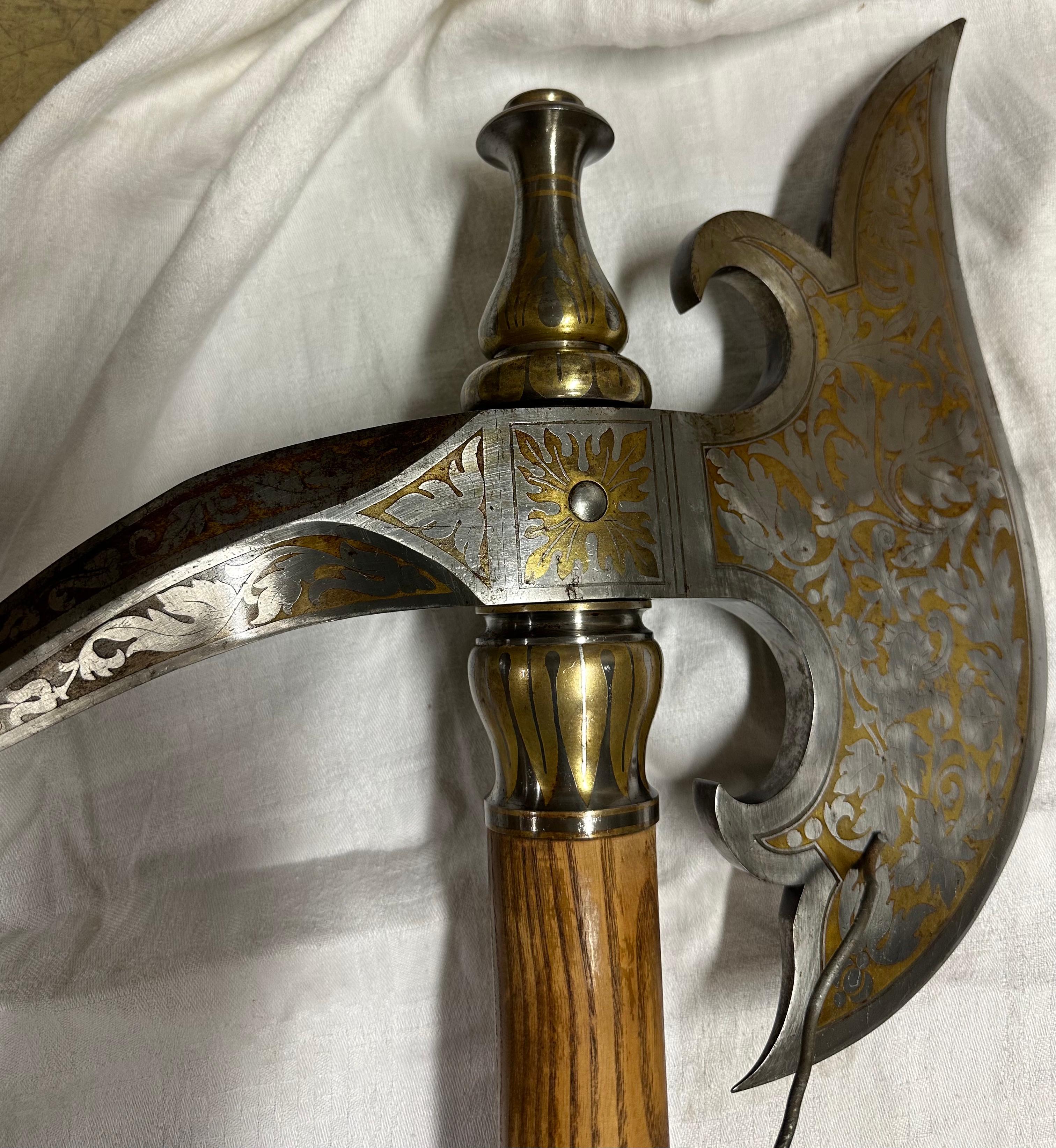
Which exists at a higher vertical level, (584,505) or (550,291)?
(550,291)

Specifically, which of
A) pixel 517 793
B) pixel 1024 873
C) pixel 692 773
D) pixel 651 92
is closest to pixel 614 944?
pixel 517 793

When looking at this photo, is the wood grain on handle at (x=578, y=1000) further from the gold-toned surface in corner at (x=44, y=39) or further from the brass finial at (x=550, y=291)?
the gold-toned surface in corner at (x=44, y=39)

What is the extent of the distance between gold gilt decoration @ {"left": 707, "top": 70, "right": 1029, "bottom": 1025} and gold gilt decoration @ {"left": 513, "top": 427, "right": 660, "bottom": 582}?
0.20 ft

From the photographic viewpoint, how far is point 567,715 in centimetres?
55

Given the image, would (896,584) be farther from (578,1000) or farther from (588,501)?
(578,1000)

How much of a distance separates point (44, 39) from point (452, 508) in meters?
0.62

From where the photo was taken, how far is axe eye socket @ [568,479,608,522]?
560 mm

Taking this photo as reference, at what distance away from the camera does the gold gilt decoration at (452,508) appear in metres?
0.55

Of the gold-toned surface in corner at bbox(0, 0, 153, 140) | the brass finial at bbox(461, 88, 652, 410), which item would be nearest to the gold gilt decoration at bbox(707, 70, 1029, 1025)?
the brass finial at bbox(461, 88, 652, 410)

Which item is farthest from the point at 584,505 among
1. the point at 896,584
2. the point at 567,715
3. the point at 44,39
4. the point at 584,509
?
the point at 44,39

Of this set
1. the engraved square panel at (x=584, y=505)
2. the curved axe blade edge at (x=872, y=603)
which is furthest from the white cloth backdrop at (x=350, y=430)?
the engraved square panel at (x=584, y=505)

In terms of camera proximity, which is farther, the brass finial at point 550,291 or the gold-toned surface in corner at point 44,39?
the gold-toned surface in corner at point 44,39

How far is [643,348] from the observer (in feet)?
2.55

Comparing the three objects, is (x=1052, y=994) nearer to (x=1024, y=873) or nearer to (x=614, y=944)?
(x=1024, y=873)
